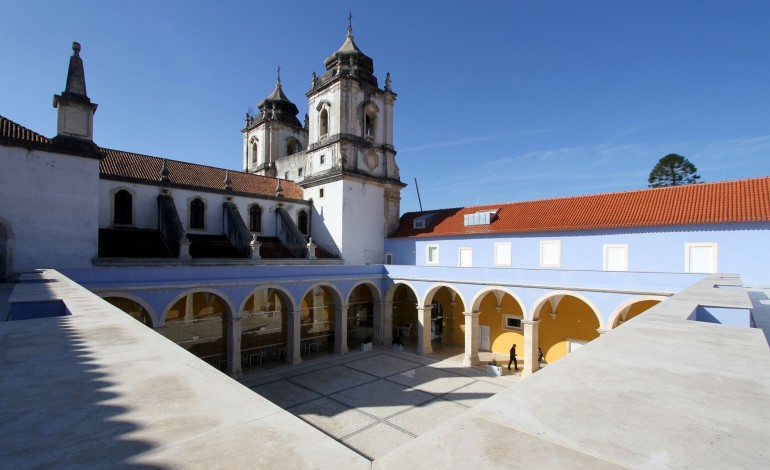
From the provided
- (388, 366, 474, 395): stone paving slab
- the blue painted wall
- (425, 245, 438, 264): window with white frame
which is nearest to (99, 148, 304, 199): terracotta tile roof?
(425, 245, 438, 264): window with white frame

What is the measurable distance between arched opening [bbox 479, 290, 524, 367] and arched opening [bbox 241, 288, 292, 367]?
410 inches

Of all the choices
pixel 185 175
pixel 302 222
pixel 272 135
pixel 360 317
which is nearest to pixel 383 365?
pixel 360 317

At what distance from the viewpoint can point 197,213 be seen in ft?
68.0

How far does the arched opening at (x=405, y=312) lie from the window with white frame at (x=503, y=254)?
6.63 meters

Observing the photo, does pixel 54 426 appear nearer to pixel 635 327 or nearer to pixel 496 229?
pixel 635 327

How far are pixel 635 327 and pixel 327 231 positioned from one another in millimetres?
20464

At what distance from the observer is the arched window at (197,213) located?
20.5 metres

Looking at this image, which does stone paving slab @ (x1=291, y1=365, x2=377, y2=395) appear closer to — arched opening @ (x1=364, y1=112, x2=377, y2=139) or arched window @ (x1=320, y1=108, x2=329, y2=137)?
arched window @ (x1=320, y1=108, x2=329, y2=137)

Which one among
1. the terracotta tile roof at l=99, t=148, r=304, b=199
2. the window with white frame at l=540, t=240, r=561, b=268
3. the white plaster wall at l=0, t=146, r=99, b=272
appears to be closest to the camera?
the white plaster wall at l=0, t=146, r=99, b=272

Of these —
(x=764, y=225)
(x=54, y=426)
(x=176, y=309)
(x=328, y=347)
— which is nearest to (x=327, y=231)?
(x=328, y=347)

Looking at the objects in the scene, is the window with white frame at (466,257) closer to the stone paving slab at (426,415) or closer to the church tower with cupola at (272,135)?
the stone paving slab at (426,415)

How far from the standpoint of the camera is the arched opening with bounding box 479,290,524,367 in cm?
2027

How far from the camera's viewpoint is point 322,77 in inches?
996

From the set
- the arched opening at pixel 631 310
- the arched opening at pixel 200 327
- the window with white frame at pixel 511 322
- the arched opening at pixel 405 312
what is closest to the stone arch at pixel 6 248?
the arched opening at pixel 200 327
